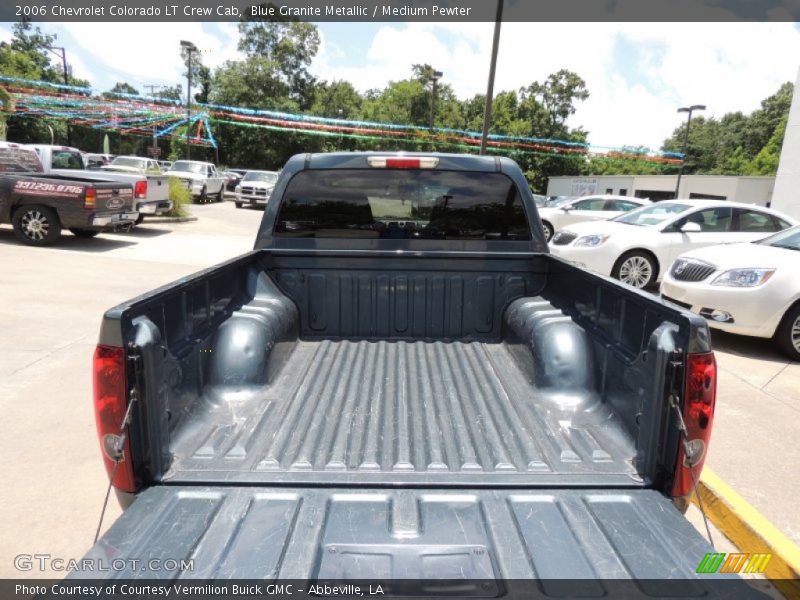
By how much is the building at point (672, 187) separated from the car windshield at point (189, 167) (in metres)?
25.9

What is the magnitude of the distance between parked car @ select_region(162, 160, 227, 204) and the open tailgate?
25.0 metres

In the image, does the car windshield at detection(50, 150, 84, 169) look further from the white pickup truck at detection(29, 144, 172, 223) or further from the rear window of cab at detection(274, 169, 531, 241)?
the rear window of cab at detection(274, 169, 531, 241)

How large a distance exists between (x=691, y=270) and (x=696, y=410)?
5.69 meters

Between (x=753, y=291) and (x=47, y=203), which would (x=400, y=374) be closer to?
(x=753, y=291)

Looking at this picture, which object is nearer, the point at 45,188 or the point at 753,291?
the point at 753,291

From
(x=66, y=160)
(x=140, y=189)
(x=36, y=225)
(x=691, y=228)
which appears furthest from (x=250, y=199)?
(x=691, y=228)

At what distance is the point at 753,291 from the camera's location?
618 centimetres

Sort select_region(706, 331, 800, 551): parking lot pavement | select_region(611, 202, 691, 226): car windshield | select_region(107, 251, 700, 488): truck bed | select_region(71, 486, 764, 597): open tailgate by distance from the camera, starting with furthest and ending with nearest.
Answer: select_region(611, 202, 691, 226): car windshield
select_region(706, 331, 800, 551): parking lot pavement
select_region(107, 251, 700, 488): truck bed
select_region(71, 486, 764, 597): open tailgate

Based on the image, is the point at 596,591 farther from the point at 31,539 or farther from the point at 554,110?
the point at 554,110

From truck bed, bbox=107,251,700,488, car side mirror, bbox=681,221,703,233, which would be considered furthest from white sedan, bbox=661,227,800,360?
truck bed, bbox=107,251,700,488

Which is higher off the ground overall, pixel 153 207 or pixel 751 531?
pixel 153 207

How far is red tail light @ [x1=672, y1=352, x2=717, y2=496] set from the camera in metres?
1.94

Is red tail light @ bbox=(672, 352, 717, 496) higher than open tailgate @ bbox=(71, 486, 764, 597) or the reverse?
higher

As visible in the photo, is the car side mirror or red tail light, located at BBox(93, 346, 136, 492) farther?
the car side mirror
